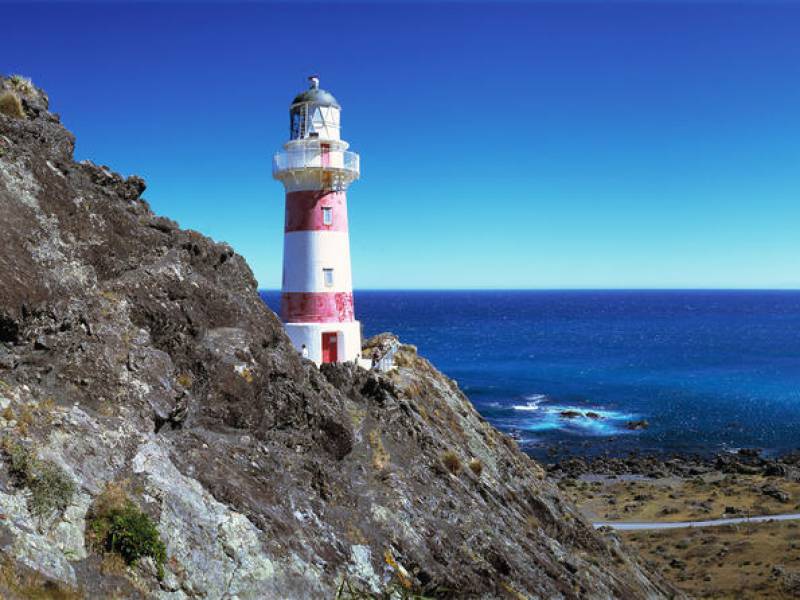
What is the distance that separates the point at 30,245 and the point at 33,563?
20.1 ft

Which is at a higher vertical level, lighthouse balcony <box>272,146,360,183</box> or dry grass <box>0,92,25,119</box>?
lighthouse balcony <box>272,146,360,183</box>

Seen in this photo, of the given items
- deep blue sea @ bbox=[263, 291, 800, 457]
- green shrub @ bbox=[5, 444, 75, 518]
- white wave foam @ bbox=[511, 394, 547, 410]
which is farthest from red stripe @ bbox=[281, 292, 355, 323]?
white wave foam @ bbox=[511, 394, 547, 410]

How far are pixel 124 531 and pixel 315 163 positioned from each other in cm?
1848

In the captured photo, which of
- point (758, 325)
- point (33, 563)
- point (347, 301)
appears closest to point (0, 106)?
point (33, 563)

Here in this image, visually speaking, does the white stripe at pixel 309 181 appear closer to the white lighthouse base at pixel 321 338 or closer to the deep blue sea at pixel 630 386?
the white lighthouse base at pixel 321 338

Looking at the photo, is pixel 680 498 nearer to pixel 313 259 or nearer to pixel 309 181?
pixel 313 259

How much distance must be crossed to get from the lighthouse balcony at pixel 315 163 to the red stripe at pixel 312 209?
0.75 m

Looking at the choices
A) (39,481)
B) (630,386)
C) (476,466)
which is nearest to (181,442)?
(39,481)

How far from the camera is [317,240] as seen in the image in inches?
1003

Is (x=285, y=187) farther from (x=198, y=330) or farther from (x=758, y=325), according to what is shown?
(x=758, y=325)

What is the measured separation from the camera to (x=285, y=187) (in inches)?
1033

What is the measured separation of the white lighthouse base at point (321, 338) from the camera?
25547mm

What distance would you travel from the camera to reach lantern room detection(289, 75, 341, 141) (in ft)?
86.2

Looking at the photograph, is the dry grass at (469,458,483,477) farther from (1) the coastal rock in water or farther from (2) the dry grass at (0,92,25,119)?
(1) the coastal rock in water
